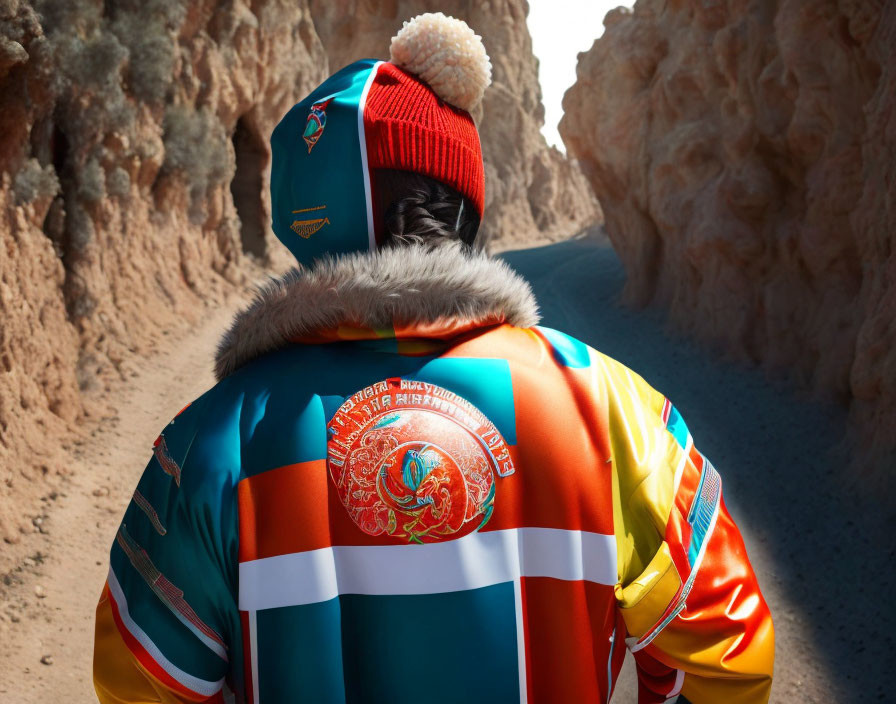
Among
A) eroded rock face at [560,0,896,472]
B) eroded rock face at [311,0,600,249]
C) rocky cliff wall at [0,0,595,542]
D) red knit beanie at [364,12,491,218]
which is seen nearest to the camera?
red knit beanie at [364,12,491,218]

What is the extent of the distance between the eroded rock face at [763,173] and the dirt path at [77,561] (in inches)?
219

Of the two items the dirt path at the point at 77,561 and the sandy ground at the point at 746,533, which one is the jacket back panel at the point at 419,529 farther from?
the dirt path at the point at 77,561

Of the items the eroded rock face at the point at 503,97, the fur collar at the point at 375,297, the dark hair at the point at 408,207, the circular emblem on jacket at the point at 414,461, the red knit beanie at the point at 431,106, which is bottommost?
the circular emblem on jacket at the point at 414,461

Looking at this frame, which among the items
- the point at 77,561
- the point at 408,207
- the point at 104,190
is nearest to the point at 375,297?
the point at 408,207

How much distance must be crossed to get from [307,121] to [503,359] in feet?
1.78

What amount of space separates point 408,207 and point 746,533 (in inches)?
205

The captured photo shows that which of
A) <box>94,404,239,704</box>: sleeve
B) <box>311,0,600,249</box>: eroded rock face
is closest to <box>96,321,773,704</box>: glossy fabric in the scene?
<box>94,404,239,704</box>: sleeve

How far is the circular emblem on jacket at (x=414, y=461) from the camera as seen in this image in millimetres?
1142

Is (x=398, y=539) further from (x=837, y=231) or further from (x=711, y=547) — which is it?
(x=837, y=231)

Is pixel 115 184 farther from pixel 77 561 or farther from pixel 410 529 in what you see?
pixel 410 529

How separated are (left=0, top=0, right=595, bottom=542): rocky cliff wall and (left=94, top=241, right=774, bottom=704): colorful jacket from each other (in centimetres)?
482

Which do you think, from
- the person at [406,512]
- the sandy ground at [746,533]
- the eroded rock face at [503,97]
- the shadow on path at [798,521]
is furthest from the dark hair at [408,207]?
the eroded rock face at [503,97]

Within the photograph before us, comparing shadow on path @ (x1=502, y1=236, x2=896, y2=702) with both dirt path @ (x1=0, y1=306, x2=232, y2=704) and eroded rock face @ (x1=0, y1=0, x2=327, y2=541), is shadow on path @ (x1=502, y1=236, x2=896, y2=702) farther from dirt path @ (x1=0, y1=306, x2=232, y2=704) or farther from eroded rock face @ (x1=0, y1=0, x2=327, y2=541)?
eroded rock face @ (x1=0, y1=0, x2=327, y2=541)

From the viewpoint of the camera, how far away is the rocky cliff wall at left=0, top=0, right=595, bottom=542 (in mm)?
5977
